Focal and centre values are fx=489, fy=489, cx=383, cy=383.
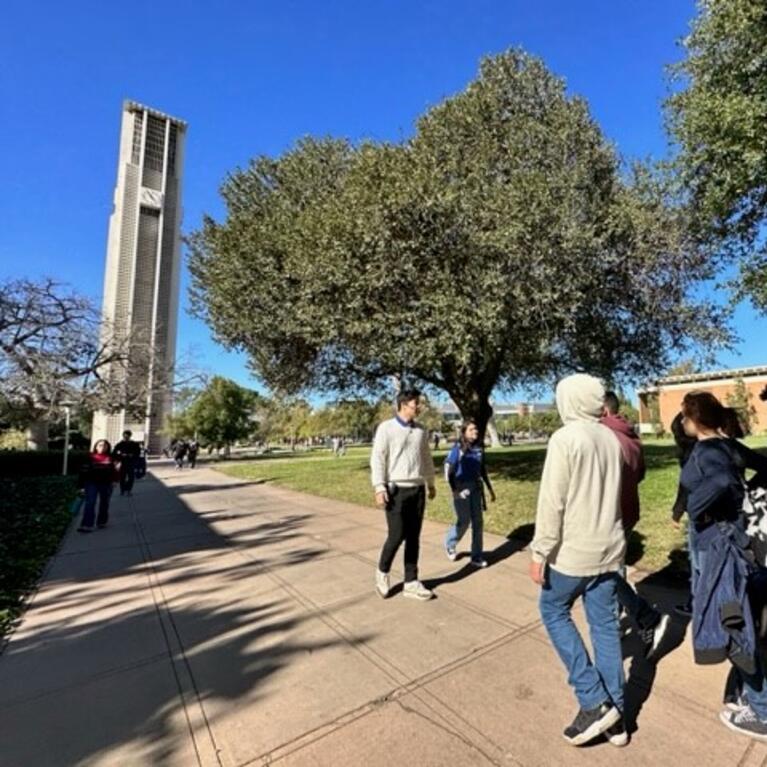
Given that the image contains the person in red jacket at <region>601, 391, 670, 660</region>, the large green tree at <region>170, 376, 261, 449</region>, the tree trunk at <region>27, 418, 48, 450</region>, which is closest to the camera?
the person in red jacket at <region>601, 391, 670, 660</region>

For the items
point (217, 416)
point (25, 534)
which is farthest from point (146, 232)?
point (25, 534)

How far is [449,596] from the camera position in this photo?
14.1ft

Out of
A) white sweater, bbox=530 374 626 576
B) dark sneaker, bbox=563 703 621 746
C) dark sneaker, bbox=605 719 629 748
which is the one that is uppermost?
white sweater, bbox=530 374 626 576

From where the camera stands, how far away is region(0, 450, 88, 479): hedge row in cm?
1870

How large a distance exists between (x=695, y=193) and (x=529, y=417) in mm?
65952

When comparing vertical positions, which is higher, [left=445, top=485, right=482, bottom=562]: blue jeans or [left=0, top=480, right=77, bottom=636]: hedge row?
[left=445, top=485, right=482, bottom=562]: blue jeans

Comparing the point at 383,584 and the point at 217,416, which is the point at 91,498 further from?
the point at 217,416

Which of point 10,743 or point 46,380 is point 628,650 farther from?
point 46,380

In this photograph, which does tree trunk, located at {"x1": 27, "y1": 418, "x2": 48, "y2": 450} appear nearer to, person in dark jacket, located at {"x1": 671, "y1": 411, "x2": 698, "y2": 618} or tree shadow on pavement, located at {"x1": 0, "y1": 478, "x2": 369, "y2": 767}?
tree shadow on pavement, located at {"x1": 0, "y1": 478, "x2": 369, "y2": 767}

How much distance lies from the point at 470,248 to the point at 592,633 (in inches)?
316

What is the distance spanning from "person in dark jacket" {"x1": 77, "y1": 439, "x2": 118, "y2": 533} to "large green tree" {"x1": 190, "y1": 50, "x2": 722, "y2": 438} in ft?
14.7

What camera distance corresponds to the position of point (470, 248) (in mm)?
9438

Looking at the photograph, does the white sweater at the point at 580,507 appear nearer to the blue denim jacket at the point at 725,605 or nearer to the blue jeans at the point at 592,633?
the blue jeans at the point at 592,633

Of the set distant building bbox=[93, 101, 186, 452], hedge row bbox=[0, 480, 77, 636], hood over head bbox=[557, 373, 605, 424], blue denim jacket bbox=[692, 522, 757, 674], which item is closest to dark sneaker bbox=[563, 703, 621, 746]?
blue denim jacket bbox=[692, 522, 757, 674]
